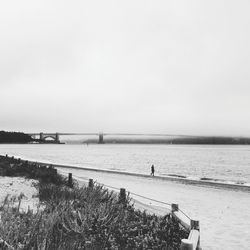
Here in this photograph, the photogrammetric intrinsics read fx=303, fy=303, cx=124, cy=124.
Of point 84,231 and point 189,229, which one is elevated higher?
point 84,231

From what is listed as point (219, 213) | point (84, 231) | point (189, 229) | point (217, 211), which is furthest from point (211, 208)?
point (84, 231)

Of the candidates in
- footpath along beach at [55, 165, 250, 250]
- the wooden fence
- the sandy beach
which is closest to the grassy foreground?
the wooden fence

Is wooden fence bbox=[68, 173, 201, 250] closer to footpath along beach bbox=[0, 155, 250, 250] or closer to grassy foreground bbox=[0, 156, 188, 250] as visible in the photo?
grassy foreground bbox=[0, 156, 188, 250]

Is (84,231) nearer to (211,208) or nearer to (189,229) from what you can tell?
(189,229)

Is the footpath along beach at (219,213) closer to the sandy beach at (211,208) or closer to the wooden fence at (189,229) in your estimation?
the sandy beach at (211,208)

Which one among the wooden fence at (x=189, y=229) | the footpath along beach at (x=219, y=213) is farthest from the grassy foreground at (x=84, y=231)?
the footpath along beach at (x=219, y=213)

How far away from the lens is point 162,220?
725 centimetres

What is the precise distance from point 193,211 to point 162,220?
533 cm

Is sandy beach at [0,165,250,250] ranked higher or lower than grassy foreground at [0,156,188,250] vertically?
lower

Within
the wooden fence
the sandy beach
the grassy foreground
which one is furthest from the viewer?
the sandy beach

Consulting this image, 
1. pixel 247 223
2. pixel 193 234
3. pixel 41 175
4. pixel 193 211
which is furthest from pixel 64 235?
pixel 41 175

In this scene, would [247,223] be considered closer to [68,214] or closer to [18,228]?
[68,214]

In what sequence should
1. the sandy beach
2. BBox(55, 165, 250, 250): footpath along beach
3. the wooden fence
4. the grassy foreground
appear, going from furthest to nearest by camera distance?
the sandy beach < BBox(55, 165, 250, 250): footpath along beach < the grassy foreground < the wooden fence

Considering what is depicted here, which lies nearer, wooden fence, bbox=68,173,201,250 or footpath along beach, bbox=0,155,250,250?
wooden fence, bbox=68,173,201,250
